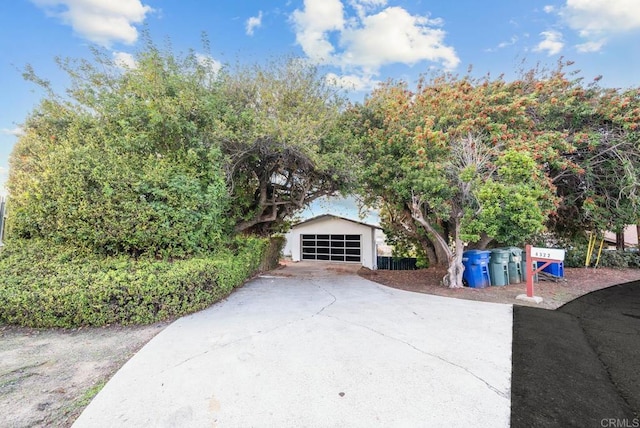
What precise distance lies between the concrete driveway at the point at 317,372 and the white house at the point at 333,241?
1023cm

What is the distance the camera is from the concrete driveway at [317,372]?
8.20 ft

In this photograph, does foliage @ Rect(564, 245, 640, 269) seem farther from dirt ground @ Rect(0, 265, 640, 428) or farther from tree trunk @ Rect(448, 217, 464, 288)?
dirt ground @ Rect(0, 265, 640, 428)

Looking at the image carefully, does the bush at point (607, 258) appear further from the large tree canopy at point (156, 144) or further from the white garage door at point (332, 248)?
the large tree canopy at point (156, 144)

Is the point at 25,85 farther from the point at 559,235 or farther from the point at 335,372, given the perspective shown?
the point at 559,235

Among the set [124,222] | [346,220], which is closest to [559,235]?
[346,220]

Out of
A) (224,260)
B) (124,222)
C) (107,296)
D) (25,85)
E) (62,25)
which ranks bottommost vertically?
(107,296)

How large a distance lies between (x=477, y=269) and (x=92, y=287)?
898cm

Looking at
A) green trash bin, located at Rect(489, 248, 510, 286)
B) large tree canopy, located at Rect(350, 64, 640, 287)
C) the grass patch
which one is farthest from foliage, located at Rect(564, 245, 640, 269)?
the grass patch

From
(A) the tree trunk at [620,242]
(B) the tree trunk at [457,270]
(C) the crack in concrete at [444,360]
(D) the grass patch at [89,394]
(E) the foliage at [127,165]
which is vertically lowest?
(D) the grass patch at [89,394]

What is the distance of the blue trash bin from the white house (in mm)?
7580

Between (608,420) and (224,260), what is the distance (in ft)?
21.3

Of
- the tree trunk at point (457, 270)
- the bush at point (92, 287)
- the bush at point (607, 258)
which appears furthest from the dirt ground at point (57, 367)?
the bush at point (607, 258)

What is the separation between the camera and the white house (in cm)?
1587

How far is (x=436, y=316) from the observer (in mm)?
5320
